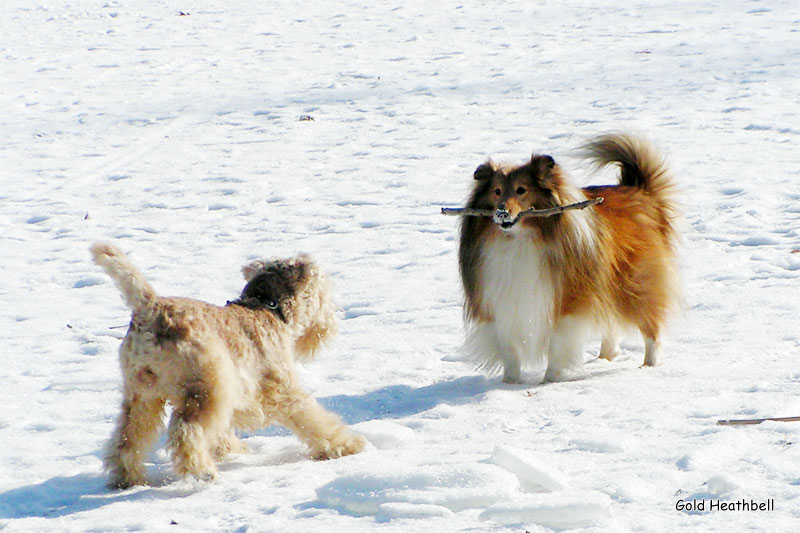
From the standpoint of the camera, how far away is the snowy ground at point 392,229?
4.04 meters

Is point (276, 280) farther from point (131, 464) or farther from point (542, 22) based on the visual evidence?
point (542, 22)

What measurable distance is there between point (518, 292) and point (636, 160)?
53.3 inches

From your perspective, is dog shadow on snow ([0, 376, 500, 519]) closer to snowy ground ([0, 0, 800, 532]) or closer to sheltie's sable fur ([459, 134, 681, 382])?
snowy ground ([0, 0, 800, 532])

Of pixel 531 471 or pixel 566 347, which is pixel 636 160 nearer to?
pixel 566 347

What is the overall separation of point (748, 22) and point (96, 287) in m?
12.4

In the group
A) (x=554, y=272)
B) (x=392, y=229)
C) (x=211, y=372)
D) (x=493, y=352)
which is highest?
(x=392, y=229)

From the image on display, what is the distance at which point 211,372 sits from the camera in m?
4.21

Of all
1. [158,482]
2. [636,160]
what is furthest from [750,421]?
[158,482]

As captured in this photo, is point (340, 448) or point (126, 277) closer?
point (126, 277)

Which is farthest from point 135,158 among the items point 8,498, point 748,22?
point 748,22

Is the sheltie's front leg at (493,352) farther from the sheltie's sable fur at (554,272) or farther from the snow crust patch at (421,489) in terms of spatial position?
the snow crust patch at (421,489)

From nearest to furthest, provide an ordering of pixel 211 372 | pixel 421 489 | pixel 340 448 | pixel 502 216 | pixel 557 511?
pixel 557 511, pixel 421 489, pixel 211 372, pixel 340 448, pixel 502 216

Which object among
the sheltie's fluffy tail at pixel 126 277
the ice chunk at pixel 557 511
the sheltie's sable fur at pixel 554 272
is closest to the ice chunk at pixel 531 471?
the ice chunk at pixel 557 511

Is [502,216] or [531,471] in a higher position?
[502,216]
